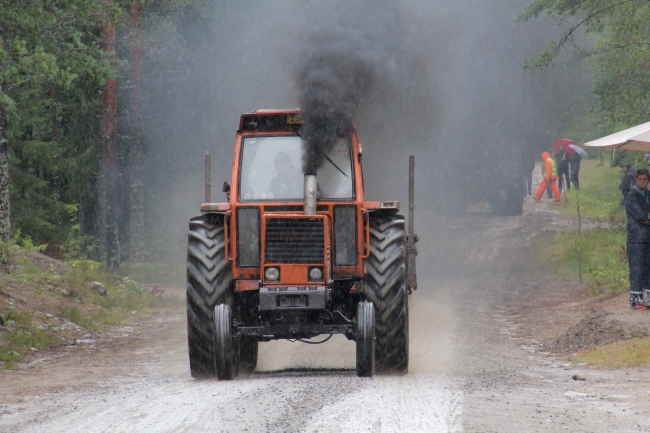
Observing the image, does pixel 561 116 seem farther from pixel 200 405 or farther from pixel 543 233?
pixel 200 405

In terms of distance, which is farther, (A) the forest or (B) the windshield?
(A) the forest

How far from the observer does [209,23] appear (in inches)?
1163

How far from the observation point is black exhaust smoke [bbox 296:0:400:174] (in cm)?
973

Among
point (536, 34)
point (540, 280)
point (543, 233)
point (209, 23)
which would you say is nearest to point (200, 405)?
point (540, 280)

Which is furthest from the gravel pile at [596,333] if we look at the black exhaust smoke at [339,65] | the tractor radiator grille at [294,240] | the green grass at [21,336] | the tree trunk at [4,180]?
the tree trunk at [4,180]

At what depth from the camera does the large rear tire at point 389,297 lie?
927cm

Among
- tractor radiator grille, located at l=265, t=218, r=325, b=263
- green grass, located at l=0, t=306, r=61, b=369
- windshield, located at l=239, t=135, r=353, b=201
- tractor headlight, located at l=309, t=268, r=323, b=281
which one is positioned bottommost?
green grass, located at l=0, t=306, r=61, b=369

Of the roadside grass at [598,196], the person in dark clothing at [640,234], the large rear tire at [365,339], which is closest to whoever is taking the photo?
the large rear tire at [365,339]

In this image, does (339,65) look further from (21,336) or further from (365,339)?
(21,336)

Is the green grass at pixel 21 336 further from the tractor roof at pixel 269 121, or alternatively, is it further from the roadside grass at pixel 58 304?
the tractor roof at pixel 269 121

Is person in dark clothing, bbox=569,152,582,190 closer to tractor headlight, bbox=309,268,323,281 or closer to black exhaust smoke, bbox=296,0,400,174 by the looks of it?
black exhaust smoke, bbox=296,0,400,174

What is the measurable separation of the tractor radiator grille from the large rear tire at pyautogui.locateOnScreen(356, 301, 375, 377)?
669mm

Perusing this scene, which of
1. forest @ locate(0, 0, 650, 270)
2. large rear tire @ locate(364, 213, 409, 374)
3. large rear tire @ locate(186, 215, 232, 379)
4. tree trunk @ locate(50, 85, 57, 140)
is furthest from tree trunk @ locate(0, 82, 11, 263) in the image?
tree trunk @ locate(50, 85, 57, 140)

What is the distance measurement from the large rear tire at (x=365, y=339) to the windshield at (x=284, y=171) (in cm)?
132
